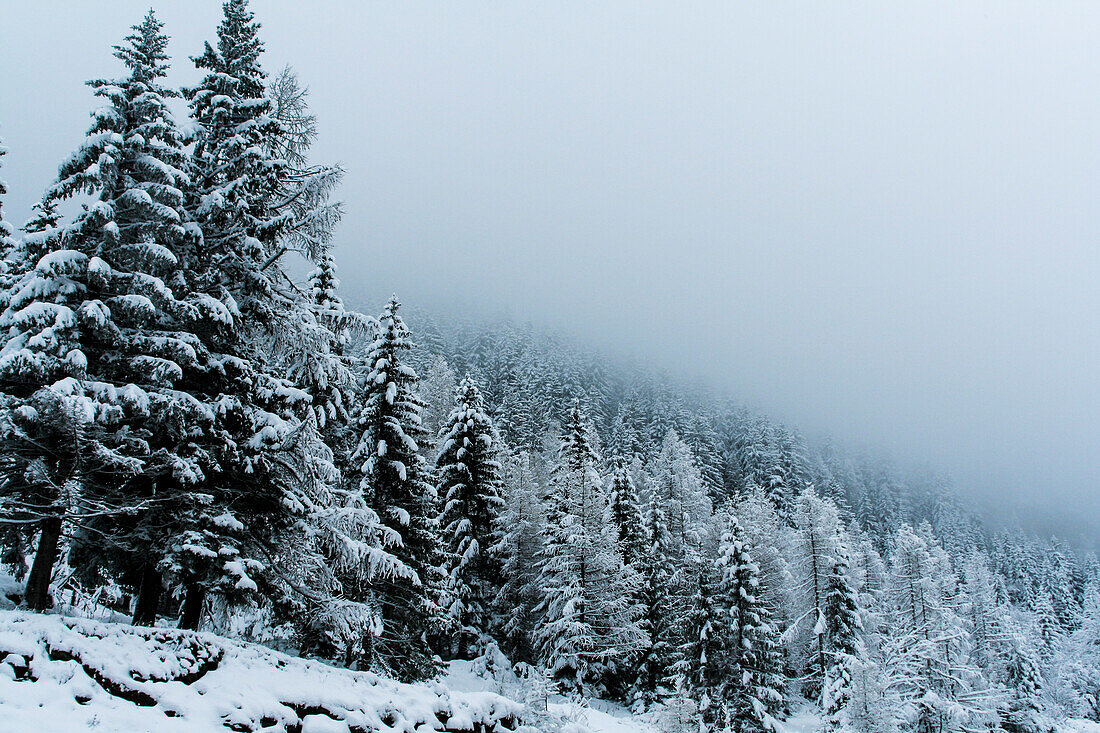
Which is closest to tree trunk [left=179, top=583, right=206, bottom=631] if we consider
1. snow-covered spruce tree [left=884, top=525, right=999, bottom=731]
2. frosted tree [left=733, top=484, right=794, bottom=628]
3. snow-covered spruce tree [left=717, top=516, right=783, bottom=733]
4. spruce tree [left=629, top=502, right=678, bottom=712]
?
snow-covered spruce tree [left=717, top=516, right=783, bottom=733]

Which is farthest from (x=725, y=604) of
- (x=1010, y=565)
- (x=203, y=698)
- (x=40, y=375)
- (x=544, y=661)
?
(x=1010, y=565)

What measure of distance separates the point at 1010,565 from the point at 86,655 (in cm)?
12305

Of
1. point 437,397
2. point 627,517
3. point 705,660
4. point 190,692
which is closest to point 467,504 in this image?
point 627,517

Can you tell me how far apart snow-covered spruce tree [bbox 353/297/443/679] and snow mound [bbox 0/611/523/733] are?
8073 mm

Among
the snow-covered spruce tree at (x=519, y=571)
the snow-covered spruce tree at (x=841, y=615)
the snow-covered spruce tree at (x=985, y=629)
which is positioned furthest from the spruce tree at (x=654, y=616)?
the snow-covered spruce tree at (x=985, y=629)

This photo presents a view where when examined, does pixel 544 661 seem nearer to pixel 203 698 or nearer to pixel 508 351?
pixel 203 698

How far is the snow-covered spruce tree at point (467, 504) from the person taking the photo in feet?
84.9

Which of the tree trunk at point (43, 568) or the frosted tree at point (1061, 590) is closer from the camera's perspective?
the tree trunk at point (43, 568)

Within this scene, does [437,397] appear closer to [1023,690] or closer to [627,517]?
[627,517]

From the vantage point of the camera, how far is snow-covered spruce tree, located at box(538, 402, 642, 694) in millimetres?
25139

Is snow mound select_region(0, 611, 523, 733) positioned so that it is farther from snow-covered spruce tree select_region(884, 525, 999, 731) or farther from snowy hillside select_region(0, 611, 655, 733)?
snow-covered spruce tree select_region(884, 525, 999, 731)

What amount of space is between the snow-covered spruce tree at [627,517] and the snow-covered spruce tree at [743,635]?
5.01 m

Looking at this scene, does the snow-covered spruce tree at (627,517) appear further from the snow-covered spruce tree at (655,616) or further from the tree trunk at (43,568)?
the tree trunk at (43,568)

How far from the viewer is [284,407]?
11539mm
